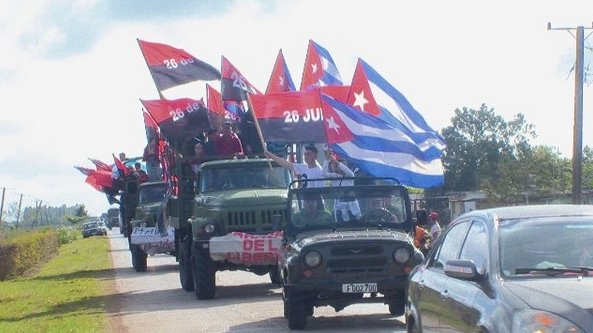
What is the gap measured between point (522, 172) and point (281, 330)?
2063 inches

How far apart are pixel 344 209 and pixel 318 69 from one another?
11169 mm

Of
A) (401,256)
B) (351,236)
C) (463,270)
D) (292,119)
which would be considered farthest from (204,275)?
(463,270)

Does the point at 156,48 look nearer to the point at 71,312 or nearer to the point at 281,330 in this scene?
the point at 71,312

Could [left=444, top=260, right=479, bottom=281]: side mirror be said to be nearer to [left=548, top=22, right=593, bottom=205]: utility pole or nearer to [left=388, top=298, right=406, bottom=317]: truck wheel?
[left=388, top=298, right=406, bottom=317]: truck wheel

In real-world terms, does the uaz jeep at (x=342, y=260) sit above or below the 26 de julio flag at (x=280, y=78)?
below

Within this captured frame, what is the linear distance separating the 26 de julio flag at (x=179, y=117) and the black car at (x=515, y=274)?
13.6 m

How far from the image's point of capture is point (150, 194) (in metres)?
30.9

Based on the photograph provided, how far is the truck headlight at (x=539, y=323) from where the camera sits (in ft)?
23.3

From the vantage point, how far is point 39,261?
49.0 m

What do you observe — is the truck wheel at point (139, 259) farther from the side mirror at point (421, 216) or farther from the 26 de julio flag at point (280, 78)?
the side mirror at point (421, 216)

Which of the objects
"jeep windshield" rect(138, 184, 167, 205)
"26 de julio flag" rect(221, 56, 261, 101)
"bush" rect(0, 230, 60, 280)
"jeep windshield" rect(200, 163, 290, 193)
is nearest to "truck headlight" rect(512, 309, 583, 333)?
"jeep windshield" rect(200, 163, 290, 193)

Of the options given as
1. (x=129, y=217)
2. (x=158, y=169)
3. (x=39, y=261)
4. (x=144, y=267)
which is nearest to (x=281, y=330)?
(x=158, y=169)

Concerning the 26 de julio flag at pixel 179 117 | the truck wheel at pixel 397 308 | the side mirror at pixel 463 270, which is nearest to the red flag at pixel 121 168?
the 26 de julio flag at pixel 179 117

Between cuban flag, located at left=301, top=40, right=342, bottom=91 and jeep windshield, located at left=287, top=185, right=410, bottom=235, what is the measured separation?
34.9ft
